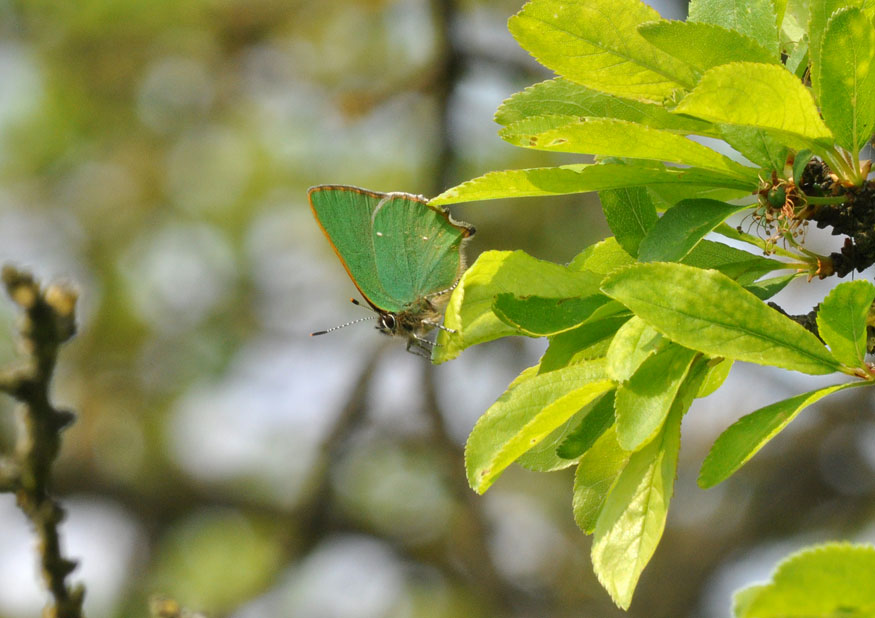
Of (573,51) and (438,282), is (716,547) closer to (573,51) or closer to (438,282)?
(438,282)

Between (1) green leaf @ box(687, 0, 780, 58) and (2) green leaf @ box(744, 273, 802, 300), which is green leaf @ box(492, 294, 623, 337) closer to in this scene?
(2) green leaf @ box(744, 273, 802, 300)

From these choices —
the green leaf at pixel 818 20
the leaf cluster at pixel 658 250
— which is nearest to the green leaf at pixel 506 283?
the leaf cluster at pixel 658 250

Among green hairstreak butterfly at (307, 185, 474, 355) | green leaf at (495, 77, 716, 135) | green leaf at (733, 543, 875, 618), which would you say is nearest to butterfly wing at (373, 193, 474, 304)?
green hairstreak butterfly at (307, 185, 474, 355)

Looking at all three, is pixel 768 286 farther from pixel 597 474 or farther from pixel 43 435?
pixel 43 435

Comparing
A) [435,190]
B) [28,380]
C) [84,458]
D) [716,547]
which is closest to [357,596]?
[84,458]

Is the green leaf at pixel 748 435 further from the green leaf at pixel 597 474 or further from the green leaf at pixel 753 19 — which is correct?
the green leaf at pixel 753 19

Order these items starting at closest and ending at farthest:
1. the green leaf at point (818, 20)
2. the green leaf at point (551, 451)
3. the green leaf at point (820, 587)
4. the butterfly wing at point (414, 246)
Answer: the green leaf at point (820, 587) → the green leaf at point (818, 20) → the green leaf at point (551, 451) → the butterfly wing at point (414, 246)
